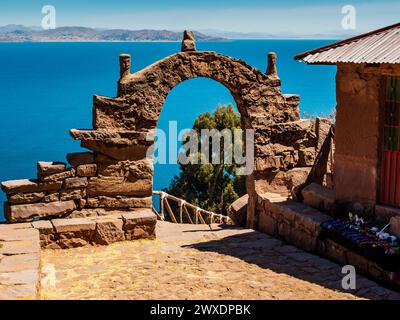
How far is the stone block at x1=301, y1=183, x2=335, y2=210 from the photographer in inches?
403

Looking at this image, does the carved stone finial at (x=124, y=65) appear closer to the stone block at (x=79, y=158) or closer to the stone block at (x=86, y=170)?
the stone block at (x=79, y=158)

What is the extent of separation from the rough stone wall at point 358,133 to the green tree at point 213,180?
19.4 metres

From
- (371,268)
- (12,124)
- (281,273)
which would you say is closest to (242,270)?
(281,273)

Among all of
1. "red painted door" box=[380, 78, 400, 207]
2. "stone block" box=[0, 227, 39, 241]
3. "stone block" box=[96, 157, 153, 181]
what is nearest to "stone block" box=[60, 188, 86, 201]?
"stone block" box=[96, 157, 153, 181]

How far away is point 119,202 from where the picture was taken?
11.0 meters

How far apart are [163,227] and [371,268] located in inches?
210

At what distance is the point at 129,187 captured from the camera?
11055mm

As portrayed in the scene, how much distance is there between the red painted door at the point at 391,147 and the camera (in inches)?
351

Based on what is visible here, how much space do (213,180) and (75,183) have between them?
765 inches

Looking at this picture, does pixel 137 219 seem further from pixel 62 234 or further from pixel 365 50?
pixel 365 50

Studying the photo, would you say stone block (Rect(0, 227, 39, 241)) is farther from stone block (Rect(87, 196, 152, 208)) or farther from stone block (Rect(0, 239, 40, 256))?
stone block (Rect(87, 196, 152, 208))

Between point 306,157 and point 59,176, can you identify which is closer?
point 59,176

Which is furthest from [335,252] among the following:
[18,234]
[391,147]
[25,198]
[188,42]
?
[25,198]

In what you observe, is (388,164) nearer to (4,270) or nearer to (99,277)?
(99,277)
